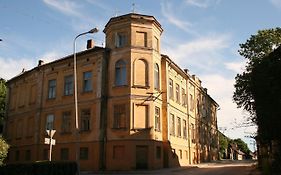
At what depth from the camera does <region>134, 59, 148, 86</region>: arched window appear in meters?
29.7

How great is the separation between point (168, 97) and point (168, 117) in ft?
6.66

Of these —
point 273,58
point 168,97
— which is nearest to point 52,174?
point 273,58

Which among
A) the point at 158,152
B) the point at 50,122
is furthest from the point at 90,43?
the point at 158,152

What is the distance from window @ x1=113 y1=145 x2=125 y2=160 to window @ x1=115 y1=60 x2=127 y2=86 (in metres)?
5.42

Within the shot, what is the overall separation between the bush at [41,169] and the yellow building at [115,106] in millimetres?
7306

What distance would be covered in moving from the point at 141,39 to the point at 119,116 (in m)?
7.16

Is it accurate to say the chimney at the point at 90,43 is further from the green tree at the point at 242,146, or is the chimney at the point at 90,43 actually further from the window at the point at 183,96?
the green tree at the point at 242,146

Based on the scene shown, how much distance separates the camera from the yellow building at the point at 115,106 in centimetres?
2861

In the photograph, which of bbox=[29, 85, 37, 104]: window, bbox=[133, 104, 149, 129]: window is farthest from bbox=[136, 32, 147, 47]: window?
bbox=[29, 85, 37, 104]: window

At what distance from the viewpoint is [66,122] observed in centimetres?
3284

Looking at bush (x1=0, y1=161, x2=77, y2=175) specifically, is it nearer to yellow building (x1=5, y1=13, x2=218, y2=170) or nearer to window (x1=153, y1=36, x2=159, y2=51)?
yellow building (x1=5, y1=13, x2=218, y2=170)

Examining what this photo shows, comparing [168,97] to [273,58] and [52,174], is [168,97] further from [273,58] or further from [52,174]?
[52,174]

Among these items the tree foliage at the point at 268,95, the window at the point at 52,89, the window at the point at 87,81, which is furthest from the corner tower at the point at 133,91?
the tree foliage at the point at 268,95

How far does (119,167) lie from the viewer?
1093 inches
